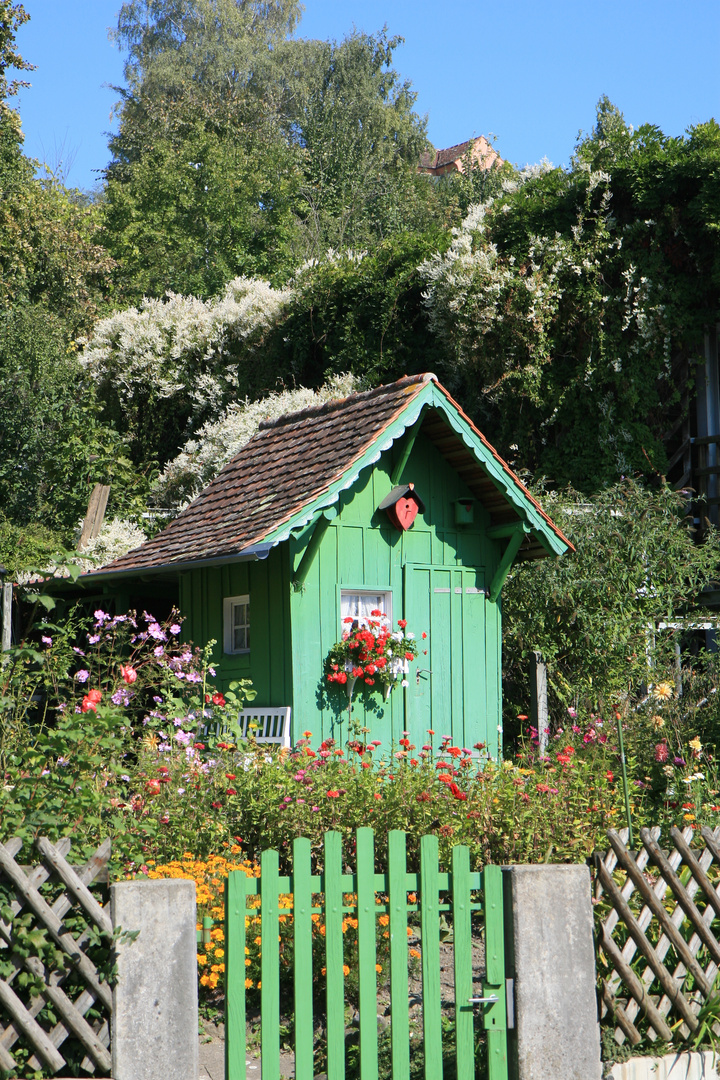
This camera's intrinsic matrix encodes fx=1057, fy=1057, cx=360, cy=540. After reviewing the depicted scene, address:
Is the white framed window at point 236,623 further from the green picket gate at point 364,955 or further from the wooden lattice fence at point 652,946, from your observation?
the green picket gate at point 364,955

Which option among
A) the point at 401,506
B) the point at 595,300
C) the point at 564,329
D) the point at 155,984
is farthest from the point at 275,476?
the point at 155,984

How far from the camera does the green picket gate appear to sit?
13.3 ft

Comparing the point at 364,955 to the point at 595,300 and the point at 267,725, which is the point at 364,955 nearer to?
the point at 267,725

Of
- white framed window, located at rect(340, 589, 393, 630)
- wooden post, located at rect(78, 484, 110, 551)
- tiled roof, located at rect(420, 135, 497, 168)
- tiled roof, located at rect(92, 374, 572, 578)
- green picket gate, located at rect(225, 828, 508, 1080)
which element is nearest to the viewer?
green picket gate, located at rect(225, 828, 508, 1080)

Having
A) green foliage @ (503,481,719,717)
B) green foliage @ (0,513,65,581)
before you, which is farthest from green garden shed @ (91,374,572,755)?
green foliage @ (0,513,65,581)

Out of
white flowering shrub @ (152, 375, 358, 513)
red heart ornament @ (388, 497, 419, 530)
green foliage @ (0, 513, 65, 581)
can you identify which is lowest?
red heart ornament @ (388, 497, 419, 530)

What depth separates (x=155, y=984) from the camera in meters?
3.93

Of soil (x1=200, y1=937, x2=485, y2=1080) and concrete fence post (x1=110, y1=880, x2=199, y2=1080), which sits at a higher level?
concrete fence post (x1=110, y1=880, x2=199, y2=1080)

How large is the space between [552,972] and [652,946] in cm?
55

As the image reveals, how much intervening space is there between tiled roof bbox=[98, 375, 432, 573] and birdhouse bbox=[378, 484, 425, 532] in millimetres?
651

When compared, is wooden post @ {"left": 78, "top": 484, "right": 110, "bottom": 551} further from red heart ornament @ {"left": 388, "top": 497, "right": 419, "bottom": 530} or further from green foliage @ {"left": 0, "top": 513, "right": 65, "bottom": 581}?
red heart ornament @ {"left": 388, "top": 497, "right": 419, "bottom": 530}

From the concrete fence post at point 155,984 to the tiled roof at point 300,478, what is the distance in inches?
195

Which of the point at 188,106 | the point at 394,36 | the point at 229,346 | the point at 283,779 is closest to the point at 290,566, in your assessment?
the point at 283,779

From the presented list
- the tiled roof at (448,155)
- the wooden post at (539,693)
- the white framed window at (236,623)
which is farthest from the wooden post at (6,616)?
the tiled roof at (448,155)
